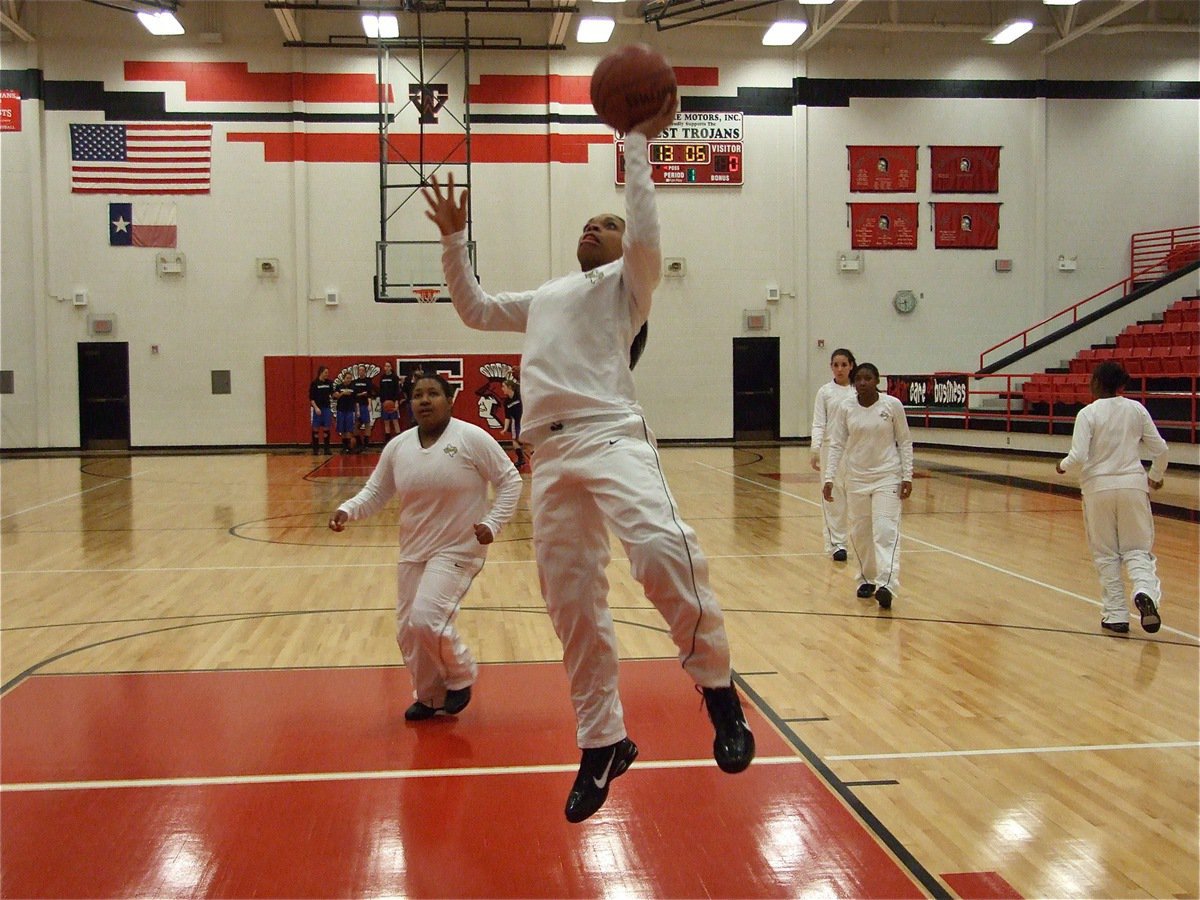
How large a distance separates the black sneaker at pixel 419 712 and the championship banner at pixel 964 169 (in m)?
21.1

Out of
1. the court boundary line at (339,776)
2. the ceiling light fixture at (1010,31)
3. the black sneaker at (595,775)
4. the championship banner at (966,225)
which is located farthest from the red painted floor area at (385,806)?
the ceiling light fixture at (1010,31)

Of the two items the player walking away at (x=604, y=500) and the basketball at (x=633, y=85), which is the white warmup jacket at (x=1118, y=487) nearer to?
the player walking away at (x=604, y=500)

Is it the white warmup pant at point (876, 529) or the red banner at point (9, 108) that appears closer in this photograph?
the white warmup pant at point (876, 529)

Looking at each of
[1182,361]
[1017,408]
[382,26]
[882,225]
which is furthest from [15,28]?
[1182,361]

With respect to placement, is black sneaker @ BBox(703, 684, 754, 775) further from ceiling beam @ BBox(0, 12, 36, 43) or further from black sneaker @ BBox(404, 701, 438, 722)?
ceiling beam @ BBox(0, 12, 36, 43)

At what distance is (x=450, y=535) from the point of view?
5316mm

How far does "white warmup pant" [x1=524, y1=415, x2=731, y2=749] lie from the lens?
11.1ft

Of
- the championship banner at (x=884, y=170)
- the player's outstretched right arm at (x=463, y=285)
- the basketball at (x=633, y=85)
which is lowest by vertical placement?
the player's outstretched right arm at (x=463, y=285)

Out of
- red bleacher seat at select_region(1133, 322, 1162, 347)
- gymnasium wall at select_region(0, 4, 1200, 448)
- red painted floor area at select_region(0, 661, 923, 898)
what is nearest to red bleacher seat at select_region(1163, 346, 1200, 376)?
red bleacher seat at select_region(1133, 322, 1162, 347)

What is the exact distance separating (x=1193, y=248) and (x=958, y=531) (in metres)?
15.6

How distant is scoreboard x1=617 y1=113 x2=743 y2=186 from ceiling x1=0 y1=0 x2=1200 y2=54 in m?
1.92

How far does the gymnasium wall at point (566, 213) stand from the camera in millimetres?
22141

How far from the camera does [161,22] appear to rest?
67.8ft

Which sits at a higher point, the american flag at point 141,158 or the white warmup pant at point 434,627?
the american flag at point 141,158
